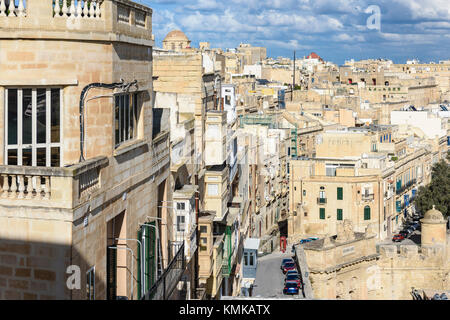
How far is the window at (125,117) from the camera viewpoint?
8.20 m

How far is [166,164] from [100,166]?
3.25 metres

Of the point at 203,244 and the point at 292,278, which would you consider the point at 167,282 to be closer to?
the point at 203,244

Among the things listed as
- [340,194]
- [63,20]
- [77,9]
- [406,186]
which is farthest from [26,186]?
[406,186]

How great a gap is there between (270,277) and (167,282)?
26.5 meters

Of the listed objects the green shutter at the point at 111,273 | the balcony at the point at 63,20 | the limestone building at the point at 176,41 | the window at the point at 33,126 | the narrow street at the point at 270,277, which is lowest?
the narrow street at the point at 270,277

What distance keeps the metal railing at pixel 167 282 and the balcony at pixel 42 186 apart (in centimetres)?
183

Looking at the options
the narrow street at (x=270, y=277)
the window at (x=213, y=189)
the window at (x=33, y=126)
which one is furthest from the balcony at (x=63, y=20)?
the narrow street at (x=270, y=277)

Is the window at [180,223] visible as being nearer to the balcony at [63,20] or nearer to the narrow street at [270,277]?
the balcony at [63,20]

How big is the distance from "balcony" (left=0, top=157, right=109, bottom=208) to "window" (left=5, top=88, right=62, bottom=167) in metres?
0.52

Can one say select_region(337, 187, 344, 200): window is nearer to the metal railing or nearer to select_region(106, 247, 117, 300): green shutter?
the metal railing

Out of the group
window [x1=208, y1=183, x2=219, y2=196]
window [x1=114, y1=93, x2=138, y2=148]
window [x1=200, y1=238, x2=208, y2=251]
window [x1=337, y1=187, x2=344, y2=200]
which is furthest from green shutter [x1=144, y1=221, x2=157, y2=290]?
window [x1=337, y1=187, x2=344, y2=200]

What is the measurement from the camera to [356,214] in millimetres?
46938

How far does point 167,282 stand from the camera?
906 cm

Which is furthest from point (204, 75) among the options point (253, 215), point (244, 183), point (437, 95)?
point (437, 95)
